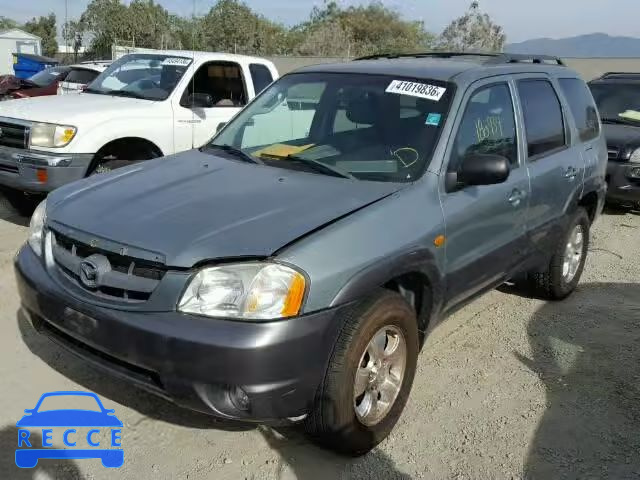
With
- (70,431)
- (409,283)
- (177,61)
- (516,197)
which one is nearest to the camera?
(70,431)

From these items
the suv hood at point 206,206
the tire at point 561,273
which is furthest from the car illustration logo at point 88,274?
the tire at point 561,273

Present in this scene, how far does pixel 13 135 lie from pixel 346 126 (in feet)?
12.4

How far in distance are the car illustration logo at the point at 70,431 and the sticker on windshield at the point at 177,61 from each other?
4.74m

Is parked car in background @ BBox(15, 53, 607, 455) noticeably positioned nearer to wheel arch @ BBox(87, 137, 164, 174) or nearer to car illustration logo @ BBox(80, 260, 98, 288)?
car illustration logo @ BBox(80, 260, 98, 288)

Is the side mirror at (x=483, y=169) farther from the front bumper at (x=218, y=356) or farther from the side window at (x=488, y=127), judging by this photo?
the front bumper at (x=218, y=356)

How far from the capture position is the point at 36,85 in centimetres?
1423

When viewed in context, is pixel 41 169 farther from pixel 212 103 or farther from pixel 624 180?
pixel 624 180

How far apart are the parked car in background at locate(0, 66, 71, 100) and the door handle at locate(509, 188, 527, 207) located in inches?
458

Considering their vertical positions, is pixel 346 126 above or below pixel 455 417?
above

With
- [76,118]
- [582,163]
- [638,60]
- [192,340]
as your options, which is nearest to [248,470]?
[192,340]

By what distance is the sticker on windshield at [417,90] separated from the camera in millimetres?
3575

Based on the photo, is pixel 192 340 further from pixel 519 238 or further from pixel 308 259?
pixel 519 238

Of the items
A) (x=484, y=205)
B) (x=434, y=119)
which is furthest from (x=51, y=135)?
(x=484, y=205)

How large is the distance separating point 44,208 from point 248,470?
1725 mm
